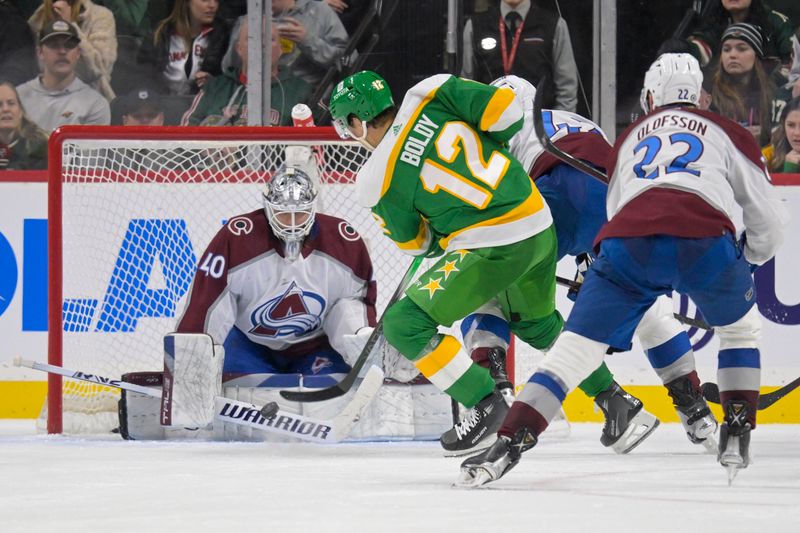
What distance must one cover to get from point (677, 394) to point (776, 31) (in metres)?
2.88

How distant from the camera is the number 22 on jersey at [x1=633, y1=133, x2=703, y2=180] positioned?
8.64 ft

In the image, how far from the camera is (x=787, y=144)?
552 cm

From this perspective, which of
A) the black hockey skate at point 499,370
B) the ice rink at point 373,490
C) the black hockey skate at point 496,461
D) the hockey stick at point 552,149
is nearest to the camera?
the ice rink at point 373,490

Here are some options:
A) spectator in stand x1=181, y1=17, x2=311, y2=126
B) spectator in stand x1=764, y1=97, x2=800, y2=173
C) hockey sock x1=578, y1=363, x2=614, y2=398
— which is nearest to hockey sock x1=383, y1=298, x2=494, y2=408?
hockey sock x1=578, y1=363, x2=614, y2=398

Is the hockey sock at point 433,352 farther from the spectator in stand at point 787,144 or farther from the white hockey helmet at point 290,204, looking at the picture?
the spectator in stand at point 787,144

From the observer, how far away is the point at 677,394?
11.2 ft

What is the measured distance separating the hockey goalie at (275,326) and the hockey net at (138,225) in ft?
1.02

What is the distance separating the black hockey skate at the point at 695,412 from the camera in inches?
133

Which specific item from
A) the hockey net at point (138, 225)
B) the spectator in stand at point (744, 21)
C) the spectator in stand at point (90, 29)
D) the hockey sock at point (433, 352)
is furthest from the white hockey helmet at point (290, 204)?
the spectator in stand at point (744, 21)

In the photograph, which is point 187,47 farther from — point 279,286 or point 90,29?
point 279,286

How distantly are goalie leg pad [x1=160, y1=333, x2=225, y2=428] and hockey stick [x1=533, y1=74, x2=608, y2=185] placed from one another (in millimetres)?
1220

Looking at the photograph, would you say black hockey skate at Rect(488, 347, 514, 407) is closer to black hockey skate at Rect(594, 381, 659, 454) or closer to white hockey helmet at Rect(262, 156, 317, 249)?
black hockey skate at Rect(594, 381, 659, 454)

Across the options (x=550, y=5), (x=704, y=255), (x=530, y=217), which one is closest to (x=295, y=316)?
(x=530, y=217)

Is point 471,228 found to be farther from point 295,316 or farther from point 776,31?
point 776,31
